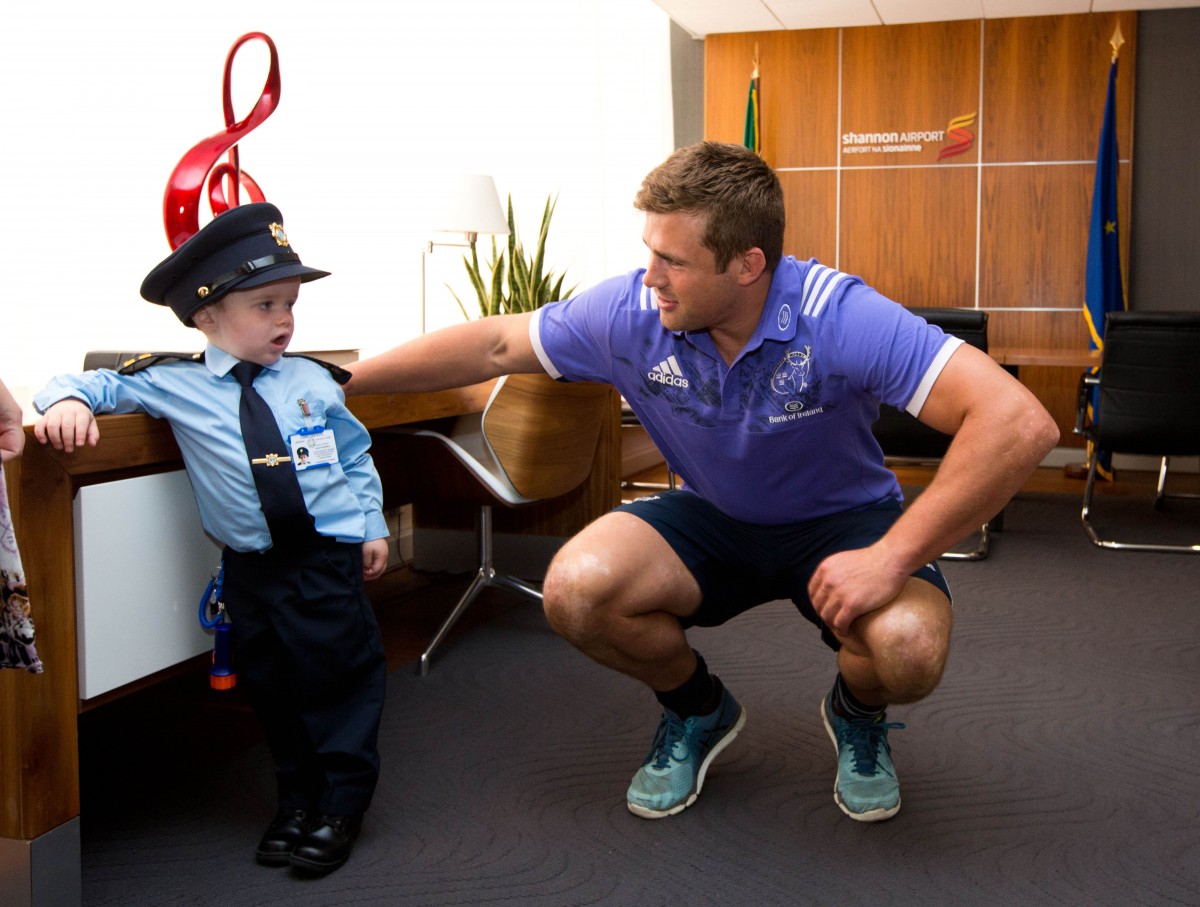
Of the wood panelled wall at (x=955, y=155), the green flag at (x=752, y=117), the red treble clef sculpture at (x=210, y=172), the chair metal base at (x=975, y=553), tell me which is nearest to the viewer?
the red treble clef sculpture at (x=210, y=172)

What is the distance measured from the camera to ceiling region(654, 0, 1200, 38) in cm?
614

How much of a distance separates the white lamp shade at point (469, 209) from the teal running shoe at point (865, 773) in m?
2.34

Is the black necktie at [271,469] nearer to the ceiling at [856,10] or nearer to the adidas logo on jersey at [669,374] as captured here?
the adidas logo on jersey at [669,374]

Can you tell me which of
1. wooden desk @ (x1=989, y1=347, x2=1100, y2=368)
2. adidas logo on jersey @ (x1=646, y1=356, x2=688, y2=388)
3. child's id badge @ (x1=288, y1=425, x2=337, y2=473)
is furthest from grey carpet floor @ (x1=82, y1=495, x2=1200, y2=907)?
wooden desk @ (x1=989, y1=347, x2=1100, y2=368)

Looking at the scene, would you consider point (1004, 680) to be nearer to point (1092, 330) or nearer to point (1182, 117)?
point (1092, 330)

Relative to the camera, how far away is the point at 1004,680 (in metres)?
2.74

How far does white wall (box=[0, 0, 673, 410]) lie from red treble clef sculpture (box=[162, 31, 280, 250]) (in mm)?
795

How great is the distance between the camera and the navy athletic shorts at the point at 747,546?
76.8 inches

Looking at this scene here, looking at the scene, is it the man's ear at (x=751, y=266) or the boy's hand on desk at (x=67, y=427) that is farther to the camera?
the man's ear at (x=751, y=266)

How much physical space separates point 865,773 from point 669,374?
738 millimetres

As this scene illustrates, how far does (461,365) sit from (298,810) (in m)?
0.78

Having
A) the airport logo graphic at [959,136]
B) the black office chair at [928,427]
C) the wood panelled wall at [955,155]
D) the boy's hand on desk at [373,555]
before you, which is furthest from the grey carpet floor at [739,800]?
the airport logo graphic at [959,136]

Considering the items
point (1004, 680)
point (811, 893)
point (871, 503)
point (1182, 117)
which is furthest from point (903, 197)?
point (811, 893)

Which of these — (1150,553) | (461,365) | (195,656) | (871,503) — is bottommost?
(1150,553)
